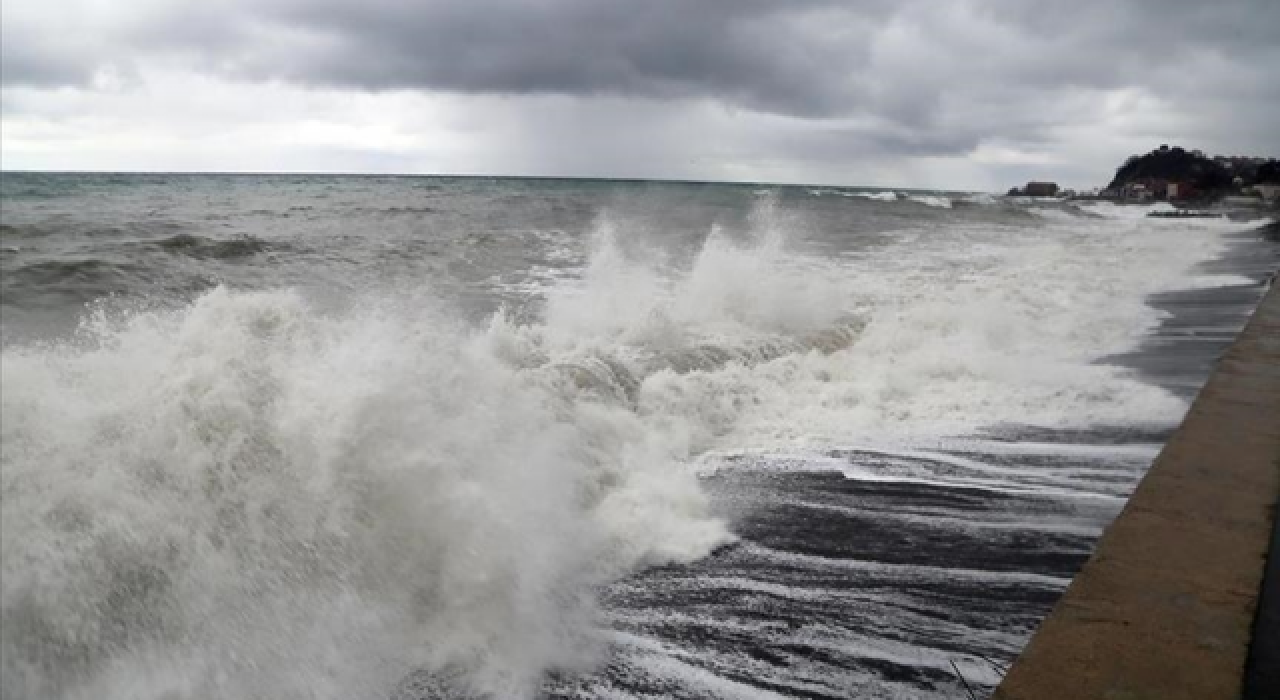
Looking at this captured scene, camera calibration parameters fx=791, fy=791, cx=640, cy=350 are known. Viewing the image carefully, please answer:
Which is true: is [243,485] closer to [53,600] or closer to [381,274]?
[53,600]

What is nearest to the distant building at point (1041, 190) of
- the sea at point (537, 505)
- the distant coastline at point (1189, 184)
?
the distant coastline at point (1189, 184)

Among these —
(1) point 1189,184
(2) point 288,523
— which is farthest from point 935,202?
(2) point 288,523

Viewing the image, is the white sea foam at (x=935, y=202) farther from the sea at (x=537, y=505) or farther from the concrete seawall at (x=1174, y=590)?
the concrete seawall at (x=1174, y=590)

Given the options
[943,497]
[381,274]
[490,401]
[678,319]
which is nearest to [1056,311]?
[678,319]

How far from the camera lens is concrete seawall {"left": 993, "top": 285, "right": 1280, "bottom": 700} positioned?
7.11ft

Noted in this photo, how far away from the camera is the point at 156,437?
3615 mm

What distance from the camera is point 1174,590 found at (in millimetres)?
2629

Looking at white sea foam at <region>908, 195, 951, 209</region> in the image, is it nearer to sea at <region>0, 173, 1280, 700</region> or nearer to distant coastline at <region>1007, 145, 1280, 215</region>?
distant coastline at <region>1007, 145, 1280, 215</region>

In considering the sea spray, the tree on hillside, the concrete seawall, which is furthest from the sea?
the tree on hillside

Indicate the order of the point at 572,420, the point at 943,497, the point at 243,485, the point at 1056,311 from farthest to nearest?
the point at 1056,311, the point at 572,420, the point at 943,497, the point at 243,485

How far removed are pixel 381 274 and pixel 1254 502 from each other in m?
12.1

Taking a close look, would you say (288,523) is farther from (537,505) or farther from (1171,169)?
(1171,169)

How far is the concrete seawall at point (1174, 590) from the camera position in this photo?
2.17 metres

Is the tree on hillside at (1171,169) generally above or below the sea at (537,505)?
above
